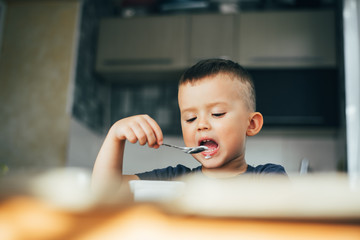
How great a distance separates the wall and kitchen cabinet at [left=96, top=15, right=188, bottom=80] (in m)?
0.23

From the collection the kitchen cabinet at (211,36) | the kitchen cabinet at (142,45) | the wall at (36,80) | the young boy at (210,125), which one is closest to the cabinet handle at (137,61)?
the kitchen cabinet at (142,45)

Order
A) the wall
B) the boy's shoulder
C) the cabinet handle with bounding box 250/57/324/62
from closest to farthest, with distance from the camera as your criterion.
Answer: the boy's shoulder
the wall
the cabinet handle with bounding box 250/57/324/62

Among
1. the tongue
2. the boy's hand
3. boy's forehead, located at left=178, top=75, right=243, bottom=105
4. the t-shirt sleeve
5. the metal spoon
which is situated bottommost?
the t-shirt sleeve

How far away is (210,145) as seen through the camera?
36 centimetres

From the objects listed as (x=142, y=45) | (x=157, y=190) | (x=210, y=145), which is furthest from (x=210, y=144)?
(x=142, y=45)

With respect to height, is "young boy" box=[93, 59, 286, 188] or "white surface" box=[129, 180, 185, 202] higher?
"young boy" box=[93, 59, 286, 188]

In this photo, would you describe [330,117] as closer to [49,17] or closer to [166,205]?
[49,17]

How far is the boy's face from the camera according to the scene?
34cm

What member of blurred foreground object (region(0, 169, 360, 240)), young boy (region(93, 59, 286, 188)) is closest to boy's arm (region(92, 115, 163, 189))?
young boy (region(93, 59, 286, 188))

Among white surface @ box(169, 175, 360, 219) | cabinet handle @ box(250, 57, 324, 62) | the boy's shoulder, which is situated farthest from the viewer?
cabinet handle @ box(250, 57, 324, 62)

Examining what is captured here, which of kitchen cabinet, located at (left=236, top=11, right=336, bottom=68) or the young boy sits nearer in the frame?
the young boy

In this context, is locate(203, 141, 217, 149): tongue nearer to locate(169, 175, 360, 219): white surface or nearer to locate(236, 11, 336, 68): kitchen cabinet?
locate(169, 175, 360, 219): white surface

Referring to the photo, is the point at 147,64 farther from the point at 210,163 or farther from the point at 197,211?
the point at 197,211

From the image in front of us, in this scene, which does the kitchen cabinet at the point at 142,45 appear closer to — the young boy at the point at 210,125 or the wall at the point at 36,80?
the wall at the point at 36,80
